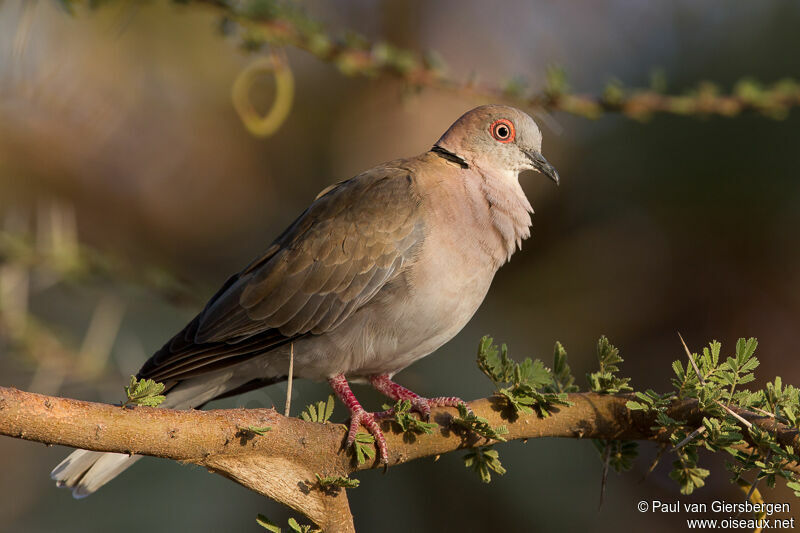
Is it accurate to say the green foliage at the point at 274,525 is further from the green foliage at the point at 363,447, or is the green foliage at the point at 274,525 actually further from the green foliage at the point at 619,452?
the green foliage at the point at 619,452

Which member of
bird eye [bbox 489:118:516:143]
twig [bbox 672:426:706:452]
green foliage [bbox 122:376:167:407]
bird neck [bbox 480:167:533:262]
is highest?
bird eye [bbox 489:118:516:143]

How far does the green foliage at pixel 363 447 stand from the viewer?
2.41 m

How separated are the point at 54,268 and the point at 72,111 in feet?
7.57

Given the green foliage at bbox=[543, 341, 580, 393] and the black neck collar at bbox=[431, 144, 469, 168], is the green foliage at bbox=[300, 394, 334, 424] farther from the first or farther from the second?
the black neck collar at bbox=[431, 144, 469, 168]

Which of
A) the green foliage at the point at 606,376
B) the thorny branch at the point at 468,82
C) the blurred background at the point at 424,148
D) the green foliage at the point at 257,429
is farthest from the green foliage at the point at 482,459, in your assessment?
the blurred background at the point at 424,148

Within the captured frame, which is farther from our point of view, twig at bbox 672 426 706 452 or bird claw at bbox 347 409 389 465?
bird claw at bbox 347 409 389 465

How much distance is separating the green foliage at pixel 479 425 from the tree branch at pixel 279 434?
9cm

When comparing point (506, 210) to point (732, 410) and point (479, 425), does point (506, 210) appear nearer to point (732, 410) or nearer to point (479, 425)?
point (479, 425)

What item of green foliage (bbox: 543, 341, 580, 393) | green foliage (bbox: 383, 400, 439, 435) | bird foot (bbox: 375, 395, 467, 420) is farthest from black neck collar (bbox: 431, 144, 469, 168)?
green foliage (bbox: 383, 400, 439, 435)

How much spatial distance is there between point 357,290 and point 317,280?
19cm

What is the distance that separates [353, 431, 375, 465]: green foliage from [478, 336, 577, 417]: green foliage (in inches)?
15.9

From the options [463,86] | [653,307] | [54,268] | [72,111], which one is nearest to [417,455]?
[463,86]

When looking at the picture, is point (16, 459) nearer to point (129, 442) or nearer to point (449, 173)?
point (449, 173)

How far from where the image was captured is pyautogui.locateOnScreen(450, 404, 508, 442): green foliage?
237cm
